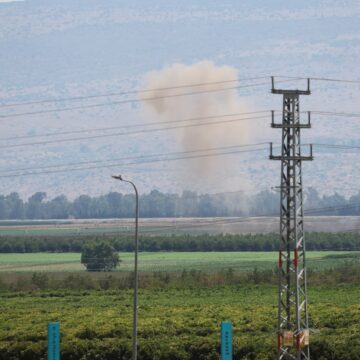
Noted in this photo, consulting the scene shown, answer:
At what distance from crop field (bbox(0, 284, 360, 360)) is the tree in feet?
83.9

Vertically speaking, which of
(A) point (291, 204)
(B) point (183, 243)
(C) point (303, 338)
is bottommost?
(C) point (303, 338)

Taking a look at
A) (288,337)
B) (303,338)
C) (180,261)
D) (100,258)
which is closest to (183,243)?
(180,261)

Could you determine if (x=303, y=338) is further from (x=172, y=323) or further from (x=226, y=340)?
(x=172, y=323)

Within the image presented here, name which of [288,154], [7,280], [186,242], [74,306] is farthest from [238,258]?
[288,154]

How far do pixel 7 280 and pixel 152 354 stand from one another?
3974 centimetres

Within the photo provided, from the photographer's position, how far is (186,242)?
462 ft

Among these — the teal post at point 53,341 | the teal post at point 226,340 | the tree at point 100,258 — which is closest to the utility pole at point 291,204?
the teal post at point 226,340

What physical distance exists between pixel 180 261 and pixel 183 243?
18145mm

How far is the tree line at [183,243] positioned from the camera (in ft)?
447

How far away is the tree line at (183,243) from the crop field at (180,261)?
5.65 ft

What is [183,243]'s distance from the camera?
461ft

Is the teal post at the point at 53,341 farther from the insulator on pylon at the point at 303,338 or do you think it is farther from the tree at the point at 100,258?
the tree at the point at 100,258

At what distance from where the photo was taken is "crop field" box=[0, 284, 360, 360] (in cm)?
5831

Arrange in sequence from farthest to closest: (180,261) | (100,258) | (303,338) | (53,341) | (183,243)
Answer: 1. (183,243)
2. (180,261)
3. (100,258)
4. (53,341)
5. (303,338)
